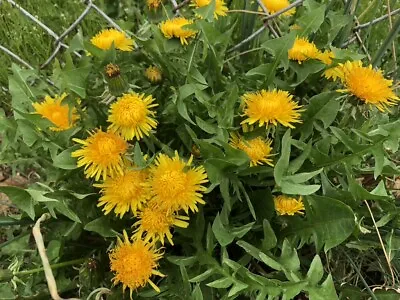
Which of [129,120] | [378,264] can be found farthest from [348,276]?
[129,120]

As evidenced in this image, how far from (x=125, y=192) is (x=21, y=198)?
184mm

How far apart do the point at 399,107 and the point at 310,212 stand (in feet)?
1.52

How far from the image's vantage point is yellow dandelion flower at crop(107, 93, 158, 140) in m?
1.00

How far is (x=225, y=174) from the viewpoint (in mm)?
1004

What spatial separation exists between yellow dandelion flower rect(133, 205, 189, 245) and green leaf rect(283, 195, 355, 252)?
0.20 metres

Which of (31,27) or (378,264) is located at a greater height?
(31,27)

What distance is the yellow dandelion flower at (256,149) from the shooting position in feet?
3.33

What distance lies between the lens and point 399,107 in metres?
1.35

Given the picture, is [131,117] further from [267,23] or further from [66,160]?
[267,23]

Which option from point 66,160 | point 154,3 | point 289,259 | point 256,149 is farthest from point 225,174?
point 154,3

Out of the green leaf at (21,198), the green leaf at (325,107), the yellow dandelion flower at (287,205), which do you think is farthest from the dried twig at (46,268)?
the green leaf at (325,107)

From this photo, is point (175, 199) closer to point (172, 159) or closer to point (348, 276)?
point (172, 159)

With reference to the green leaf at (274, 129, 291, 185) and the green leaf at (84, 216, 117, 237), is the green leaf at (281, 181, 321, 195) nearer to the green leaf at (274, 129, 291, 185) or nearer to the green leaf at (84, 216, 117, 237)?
the green leaf at (274, 129, 291, 185)

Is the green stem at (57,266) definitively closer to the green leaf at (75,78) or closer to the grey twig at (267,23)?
the green leaf at (75,78)
